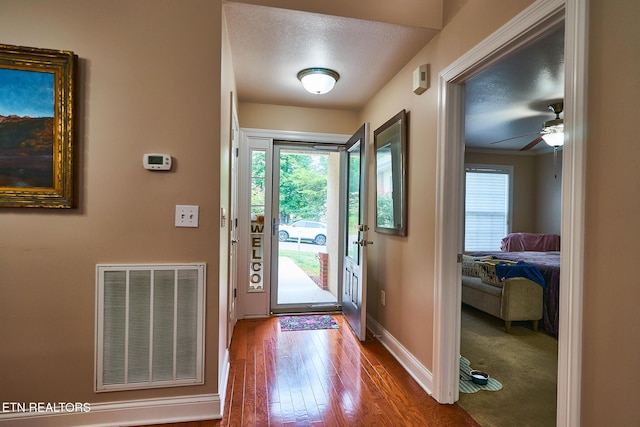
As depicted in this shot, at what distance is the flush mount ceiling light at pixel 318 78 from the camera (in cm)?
265

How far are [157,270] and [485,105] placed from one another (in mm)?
3717

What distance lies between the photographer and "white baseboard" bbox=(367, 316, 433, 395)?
214 centimetres

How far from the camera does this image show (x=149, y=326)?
1.79m

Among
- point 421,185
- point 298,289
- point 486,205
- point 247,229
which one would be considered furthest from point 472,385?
point 486,205

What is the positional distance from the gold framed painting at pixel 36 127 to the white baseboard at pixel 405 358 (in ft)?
7.88

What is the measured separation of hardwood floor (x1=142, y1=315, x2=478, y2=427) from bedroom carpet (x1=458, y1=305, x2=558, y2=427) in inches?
8.1

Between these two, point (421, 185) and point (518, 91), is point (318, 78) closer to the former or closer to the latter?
point (421, 185)

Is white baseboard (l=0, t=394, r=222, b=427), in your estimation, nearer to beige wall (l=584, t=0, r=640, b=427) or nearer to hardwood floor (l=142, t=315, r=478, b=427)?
hardwood floor (l=142, t=315, r=478, b=427)

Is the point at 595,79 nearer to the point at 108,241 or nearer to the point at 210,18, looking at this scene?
the point at 210,18

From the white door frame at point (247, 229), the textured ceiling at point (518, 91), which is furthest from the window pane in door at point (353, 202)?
the textured ceiling at point (518, 91)

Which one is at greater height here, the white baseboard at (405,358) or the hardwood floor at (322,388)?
the white baseboard at (405,358)

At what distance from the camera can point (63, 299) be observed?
1718 millimetres

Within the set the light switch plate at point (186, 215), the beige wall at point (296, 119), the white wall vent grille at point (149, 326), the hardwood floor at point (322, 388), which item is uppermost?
the beige wall at point (296, 119)

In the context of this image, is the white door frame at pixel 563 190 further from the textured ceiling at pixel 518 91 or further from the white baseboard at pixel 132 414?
the white baseboard at pixel 132 414
